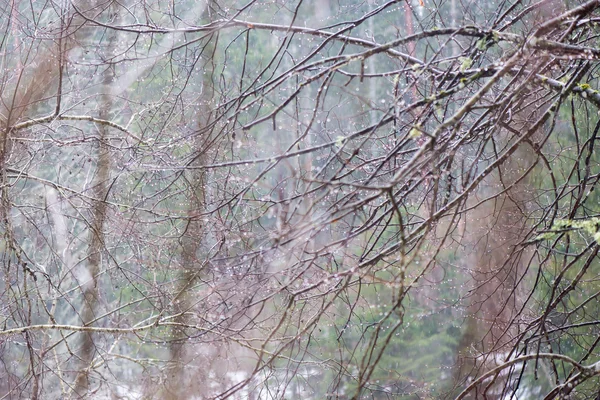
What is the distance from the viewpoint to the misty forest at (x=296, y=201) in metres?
2.56

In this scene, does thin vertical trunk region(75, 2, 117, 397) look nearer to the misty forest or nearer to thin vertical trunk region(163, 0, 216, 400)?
the misty forest

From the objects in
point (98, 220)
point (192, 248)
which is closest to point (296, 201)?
point (192, 248)

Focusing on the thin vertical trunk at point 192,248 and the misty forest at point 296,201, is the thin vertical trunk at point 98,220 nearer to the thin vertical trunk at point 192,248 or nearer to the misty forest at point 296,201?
the misty forest at point 296,201

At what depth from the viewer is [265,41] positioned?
39.9ft

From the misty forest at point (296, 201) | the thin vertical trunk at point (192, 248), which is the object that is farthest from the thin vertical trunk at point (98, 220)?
the thin vertical trunk at point (192, 248)

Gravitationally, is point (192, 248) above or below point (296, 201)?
below

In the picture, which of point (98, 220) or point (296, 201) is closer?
point (98, 220)

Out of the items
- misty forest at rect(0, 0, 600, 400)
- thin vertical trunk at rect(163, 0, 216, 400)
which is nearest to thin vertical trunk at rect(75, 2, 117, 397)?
misty forest at rect(0, 0, 600, 400)

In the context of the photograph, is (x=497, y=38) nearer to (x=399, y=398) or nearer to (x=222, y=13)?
(x=222, y=13)

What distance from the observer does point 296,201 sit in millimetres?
6316

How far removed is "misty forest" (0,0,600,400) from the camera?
2.56 meters

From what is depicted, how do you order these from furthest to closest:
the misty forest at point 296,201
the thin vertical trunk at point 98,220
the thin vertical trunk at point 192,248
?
the thin vertical trunk at point 98,220 → the thin vertical trunk at point 192,248 → the misty forest at point 296,201

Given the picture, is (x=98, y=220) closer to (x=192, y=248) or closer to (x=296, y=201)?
(x=192, y=248)

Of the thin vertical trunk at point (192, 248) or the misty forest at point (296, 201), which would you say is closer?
the misty forest at point (296, 201)
